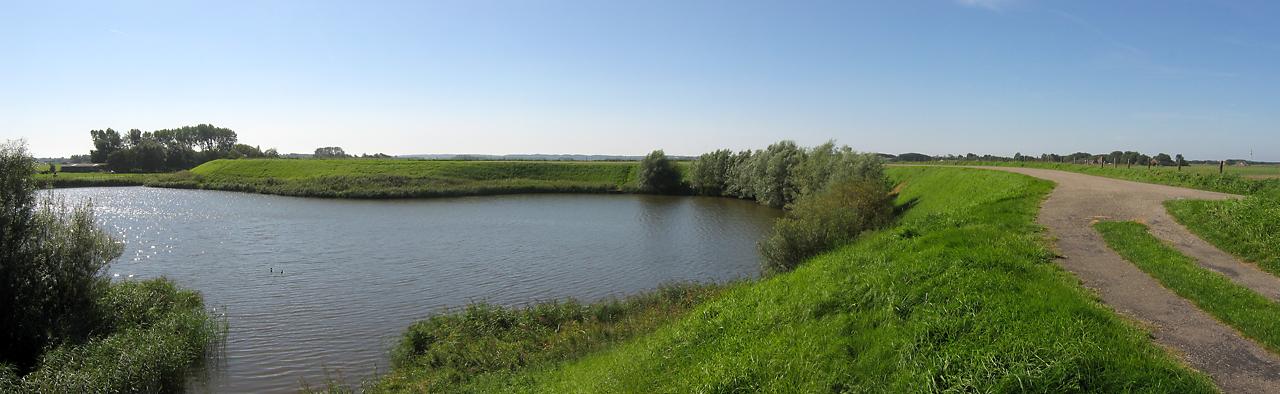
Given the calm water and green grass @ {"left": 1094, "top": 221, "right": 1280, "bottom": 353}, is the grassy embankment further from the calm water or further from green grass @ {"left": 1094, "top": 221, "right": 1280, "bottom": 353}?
the calm water

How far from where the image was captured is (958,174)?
138ft

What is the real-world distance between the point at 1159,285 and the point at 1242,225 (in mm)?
6003

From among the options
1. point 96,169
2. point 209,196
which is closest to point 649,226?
point 209,196

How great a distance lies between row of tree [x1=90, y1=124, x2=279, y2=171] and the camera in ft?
364

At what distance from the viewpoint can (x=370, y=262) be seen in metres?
31.1

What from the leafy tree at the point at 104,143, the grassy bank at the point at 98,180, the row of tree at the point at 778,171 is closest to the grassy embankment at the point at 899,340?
the row of tree at the point at 778,171

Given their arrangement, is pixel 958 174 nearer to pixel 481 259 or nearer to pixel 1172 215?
pixel 1172 215

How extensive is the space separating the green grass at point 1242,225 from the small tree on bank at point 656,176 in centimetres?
6797

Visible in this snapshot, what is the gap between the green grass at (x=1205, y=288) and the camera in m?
8.31

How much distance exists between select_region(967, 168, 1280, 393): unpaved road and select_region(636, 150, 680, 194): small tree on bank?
63.6m

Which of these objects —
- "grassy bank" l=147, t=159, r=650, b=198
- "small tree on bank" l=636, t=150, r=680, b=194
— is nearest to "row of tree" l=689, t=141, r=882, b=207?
"small tree on bank" l=636, t=150, r=680, b=194

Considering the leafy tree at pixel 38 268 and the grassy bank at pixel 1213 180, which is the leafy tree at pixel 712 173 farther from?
the leafy tree at pixel 38 268

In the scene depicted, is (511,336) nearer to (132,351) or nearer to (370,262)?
(132,351)

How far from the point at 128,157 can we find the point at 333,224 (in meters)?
93.3
